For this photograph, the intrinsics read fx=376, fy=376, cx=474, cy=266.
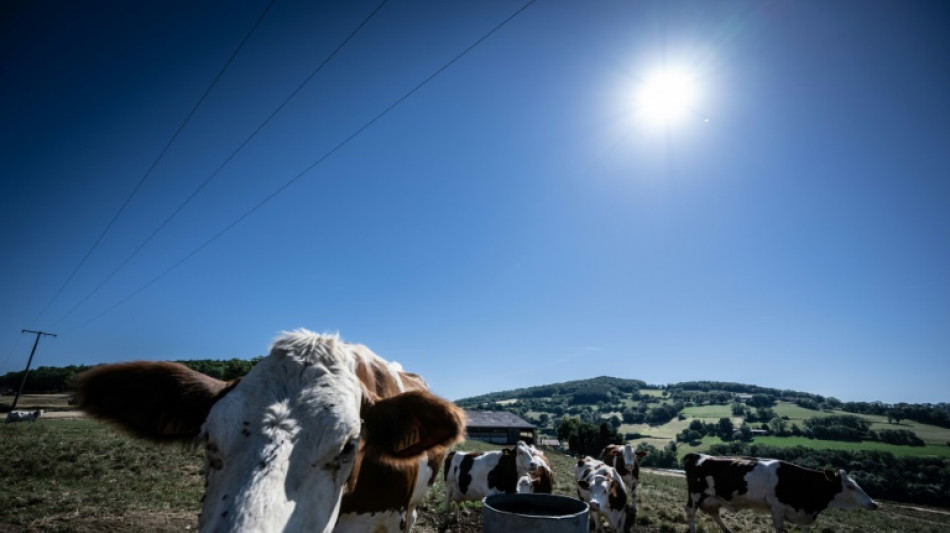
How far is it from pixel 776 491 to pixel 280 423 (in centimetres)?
1486

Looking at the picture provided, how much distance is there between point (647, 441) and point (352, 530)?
374 feet

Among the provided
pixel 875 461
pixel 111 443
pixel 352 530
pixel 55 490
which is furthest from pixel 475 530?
pixel 875 461

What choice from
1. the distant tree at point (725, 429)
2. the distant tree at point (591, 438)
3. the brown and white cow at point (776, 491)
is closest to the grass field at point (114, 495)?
the brown and white cow at point (776, 491)

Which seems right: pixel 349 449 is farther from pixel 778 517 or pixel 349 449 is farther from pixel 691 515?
pixel 778 517

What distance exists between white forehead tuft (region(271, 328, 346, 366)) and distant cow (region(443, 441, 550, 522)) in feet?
30.7

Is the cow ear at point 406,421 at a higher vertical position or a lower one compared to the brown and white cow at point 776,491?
higher

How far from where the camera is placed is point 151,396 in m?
2.70

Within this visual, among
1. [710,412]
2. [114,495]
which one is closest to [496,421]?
[114,495]

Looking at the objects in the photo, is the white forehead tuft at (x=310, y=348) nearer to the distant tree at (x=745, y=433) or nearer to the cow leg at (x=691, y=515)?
the cow leg at (x=691, y=515)

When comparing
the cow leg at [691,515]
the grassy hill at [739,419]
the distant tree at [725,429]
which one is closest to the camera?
the cow leg at [691,515]

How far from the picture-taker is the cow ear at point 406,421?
9.07 ft

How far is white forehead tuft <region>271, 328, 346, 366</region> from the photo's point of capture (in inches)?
99.3

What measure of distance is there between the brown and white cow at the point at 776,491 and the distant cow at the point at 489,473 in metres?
5.70

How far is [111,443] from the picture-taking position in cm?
1421
